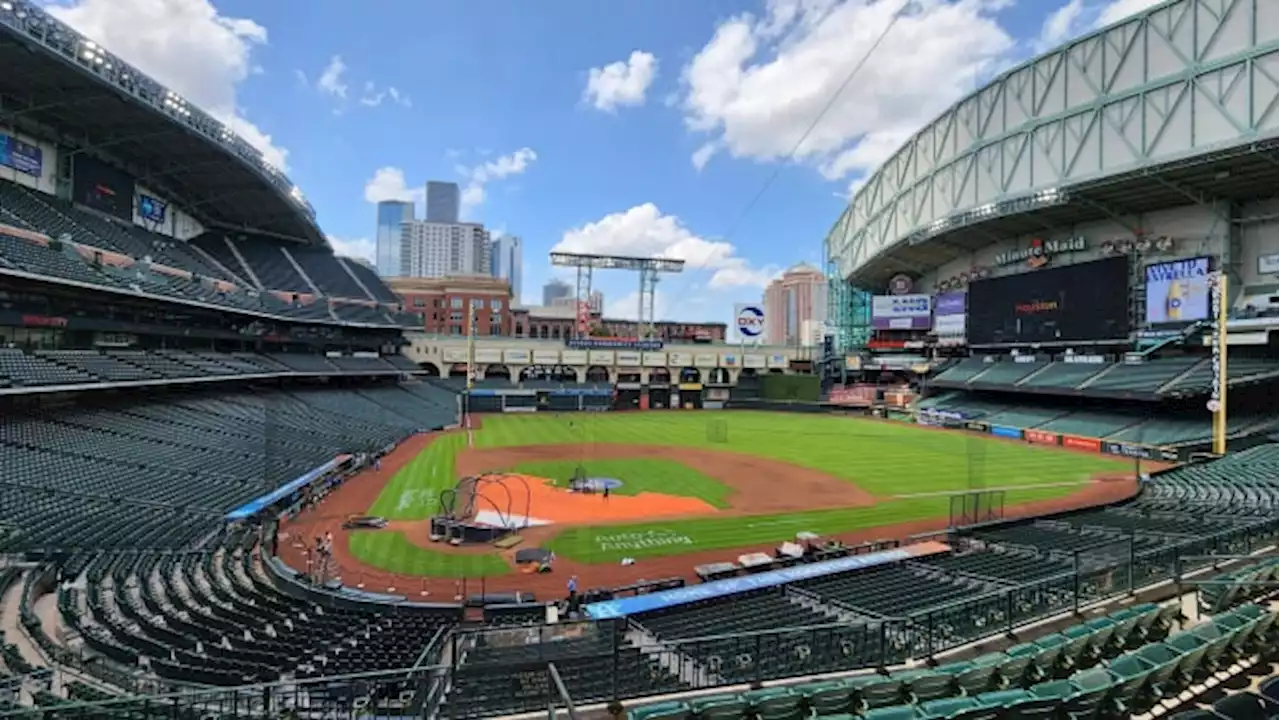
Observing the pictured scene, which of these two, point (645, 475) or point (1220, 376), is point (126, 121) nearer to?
point (645, 475)

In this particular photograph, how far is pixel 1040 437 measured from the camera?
52.8m

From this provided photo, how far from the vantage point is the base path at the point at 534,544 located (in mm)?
20166

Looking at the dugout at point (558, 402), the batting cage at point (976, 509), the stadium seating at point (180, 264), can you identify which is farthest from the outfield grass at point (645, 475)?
the dugout at point (558, 402)

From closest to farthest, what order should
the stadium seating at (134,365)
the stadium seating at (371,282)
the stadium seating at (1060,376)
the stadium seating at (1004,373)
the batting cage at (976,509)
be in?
the batting cage at (976,509) < the stadium seating at (134,365) < the stadium seating at (1060,376) < the stadium seating at (1004,373) < the stadium seating at (371,282)

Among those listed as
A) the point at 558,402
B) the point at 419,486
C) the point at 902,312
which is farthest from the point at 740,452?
the point at 902,312

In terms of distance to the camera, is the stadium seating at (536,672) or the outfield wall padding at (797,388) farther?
the outfield wall padding at (797,388)

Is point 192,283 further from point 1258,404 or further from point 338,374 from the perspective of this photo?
point 1258,404

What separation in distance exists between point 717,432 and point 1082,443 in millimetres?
27959

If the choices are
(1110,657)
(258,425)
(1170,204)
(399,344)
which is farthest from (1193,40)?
(399,344)

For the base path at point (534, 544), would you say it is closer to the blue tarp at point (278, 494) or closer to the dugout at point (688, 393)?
the blue tarp at point (278, 494)

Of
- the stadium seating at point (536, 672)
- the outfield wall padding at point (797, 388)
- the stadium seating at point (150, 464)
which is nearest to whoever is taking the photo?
the stadium seating at point (536, 672)

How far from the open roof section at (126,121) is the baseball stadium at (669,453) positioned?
0.83ft

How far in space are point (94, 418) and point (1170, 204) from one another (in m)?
70.9

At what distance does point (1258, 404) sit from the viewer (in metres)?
45.4
